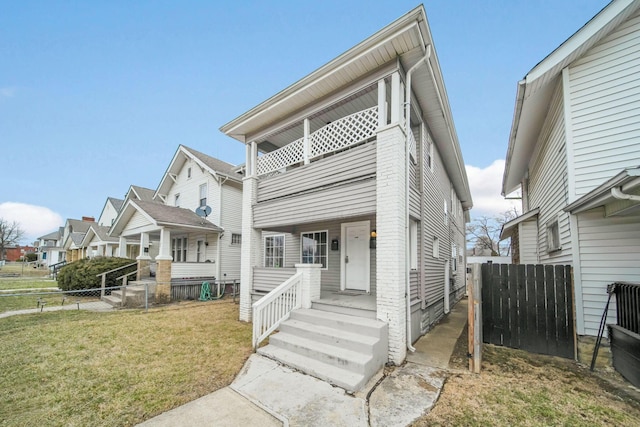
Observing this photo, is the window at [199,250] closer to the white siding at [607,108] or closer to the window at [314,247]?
the window at [314,247]

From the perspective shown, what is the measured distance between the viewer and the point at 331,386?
395 centimetres

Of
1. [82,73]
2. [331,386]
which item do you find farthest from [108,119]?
[331,386]

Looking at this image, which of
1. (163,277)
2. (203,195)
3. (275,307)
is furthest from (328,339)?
(203,195)

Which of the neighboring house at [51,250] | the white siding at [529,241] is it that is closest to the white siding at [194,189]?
the white siding at [529,241]

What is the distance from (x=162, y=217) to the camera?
12086 millimetres

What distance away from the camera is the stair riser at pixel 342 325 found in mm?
4746

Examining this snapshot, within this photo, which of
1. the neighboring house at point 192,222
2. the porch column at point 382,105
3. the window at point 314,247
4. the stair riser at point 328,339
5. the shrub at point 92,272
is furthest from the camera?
the shrub at point 92,272

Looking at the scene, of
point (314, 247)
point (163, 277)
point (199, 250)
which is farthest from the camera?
point (199, 250)

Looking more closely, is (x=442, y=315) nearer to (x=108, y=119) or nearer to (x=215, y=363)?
(x=215, y=363)

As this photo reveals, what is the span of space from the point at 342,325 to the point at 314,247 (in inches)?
160

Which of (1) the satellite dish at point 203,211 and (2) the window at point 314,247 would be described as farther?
(1) the satellite dish at point 203,211

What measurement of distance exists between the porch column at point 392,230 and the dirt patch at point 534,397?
114 centimetres

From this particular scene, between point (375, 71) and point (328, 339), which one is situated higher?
point (375, 71)

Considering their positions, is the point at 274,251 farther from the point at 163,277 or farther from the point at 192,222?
the point at 192,222
